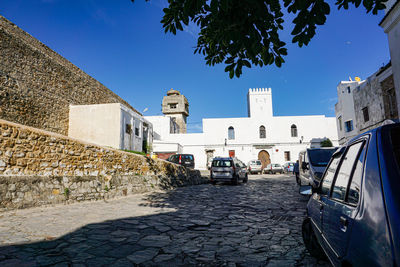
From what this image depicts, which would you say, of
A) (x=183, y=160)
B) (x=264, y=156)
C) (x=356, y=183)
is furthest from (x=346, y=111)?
(x=356, y=183)

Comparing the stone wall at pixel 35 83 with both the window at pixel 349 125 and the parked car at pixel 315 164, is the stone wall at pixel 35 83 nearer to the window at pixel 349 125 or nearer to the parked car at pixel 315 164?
the parked car at pixel 315 164

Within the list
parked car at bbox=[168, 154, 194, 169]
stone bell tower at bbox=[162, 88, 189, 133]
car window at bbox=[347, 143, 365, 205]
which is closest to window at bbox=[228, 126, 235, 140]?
stone bell tower at bbox=[162, 88, 189, 133]

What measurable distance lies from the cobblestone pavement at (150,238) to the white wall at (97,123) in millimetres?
12380

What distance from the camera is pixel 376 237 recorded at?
3.76ft

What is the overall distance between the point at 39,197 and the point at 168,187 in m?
6.87

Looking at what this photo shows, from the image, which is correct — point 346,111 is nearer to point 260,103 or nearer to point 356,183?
point 260,103

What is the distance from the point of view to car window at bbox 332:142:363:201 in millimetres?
1814

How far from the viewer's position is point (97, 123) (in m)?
18.2

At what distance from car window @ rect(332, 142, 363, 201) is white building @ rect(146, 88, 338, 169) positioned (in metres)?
31.6

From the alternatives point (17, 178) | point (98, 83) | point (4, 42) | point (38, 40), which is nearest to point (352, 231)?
point (17, 178)

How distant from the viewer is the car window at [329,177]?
235 cm

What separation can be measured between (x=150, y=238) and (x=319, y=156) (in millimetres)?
6690

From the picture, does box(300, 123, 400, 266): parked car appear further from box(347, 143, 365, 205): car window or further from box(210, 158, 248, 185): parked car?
box(210, 158, 248, 185): parked car

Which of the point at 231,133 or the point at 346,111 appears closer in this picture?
the point at 346,111
